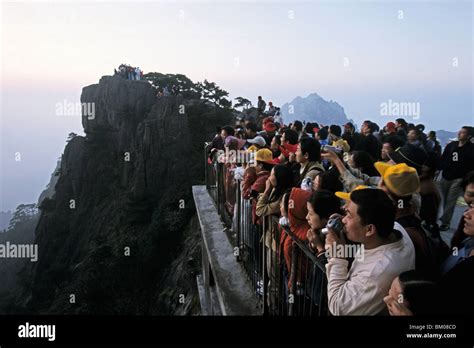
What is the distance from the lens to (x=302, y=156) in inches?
157

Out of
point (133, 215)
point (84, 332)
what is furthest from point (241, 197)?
point (133, 215)

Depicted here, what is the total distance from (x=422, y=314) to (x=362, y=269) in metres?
0.40

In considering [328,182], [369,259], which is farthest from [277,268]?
[369,259]

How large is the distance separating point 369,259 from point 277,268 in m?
1.40

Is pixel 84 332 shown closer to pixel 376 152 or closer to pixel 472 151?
pixel 376 152

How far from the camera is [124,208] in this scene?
33.3 meters

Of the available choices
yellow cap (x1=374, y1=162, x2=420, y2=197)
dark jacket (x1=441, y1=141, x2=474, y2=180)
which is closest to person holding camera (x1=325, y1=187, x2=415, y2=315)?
yellow cap (x1=374, y1=162, x2=420, y2=197)

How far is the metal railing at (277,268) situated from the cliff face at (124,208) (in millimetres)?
7187

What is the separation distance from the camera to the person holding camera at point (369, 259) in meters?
2.04

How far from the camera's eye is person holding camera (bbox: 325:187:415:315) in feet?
6.70

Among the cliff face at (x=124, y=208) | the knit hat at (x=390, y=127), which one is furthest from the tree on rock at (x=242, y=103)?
the knit hat at (x=390, y=127)

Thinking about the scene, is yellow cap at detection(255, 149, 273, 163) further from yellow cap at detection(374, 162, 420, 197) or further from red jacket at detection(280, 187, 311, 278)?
yellow cap at detection(374, 162, 420, 197)

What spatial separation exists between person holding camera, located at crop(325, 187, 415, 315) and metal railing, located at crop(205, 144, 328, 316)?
0.82 feet

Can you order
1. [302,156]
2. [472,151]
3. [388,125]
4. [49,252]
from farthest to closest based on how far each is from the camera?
1. [49,252]
2. [388,125]
3. [472,151]
4. [302,156]
